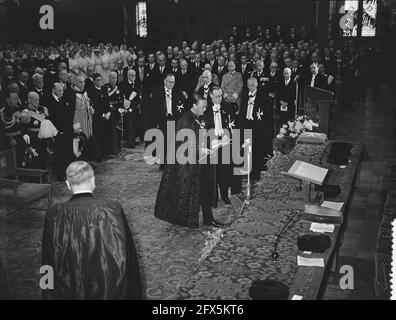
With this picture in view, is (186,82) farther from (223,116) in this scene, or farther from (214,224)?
(214,224)

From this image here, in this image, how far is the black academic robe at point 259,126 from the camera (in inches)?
368

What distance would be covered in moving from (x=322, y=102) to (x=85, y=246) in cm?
742

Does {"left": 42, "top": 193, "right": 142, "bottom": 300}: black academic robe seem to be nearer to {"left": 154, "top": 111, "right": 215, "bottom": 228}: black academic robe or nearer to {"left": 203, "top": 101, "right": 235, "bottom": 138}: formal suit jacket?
{"left": 154, "top": 111, "right": 215, "bottom": 228}: black academic robe

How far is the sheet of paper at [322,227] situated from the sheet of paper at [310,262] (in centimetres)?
71

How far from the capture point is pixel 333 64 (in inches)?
606

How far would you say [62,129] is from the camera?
9.57m

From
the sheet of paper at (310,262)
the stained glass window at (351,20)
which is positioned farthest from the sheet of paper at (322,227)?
the stained glass window at (351,20)

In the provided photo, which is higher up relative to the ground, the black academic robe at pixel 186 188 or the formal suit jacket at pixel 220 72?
the formal suit jacket at pixel 220 72

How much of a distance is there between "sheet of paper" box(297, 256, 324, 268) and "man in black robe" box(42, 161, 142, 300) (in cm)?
182

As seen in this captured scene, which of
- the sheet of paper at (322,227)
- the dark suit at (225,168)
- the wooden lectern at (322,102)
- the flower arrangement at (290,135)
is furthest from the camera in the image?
the wooden lectern at (322,102)

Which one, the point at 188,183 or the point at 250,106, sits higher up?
the point at 250,106

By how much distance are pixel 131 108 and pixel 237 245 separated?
→ 6996 millimetres

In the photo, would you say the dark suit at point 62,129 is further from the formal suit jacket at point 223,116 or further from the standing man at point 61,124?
the formal suit jacket at point 223,116

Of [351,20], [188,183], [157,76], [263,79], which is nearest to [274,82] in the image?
[263,79]
